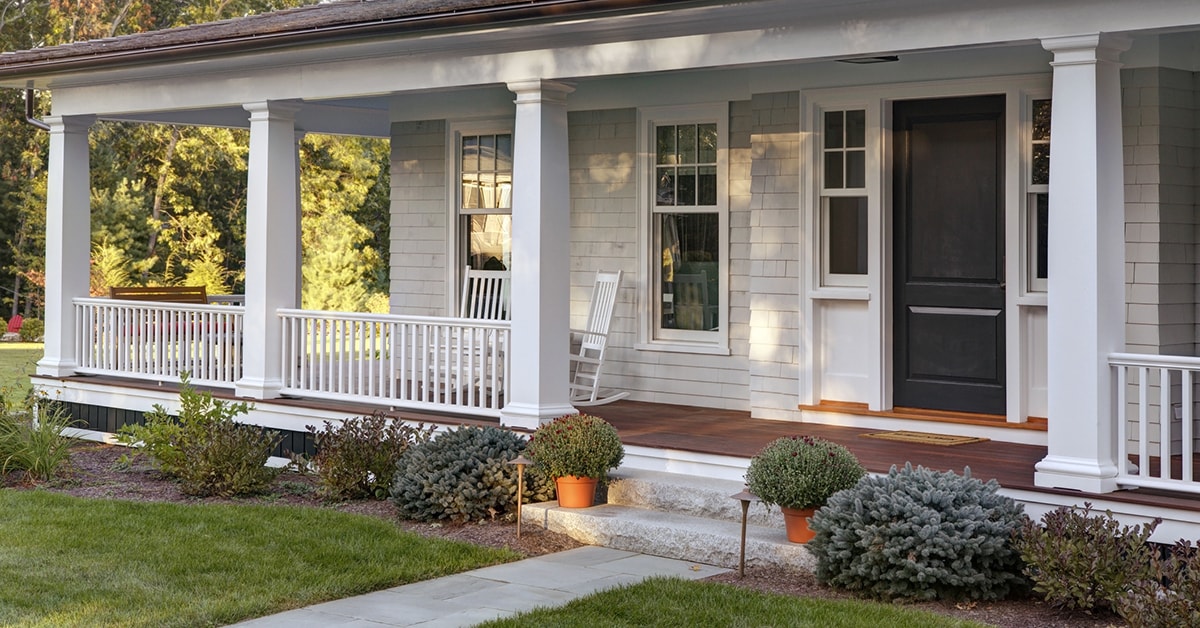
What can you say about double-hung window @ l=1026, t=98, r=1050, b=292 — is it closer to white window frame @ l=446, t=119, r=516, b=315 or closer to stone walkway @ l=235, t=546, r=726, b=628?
stone walkway @ l=235, t=546, r=726, b=628

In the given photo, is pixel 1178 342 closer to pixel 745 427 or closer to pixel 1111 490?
pixel 1111 490

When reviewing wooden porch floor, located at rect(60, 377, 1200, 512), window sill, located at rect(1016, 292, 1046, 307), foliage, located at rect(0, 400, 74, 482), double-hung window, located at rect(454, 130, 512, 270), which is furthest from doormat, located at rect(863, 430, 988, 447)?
foliage, located at rect(0, 400, 74, 482)

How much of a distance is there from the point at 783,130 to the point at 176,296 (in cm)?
724

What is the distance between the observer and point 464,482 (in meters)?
8.06

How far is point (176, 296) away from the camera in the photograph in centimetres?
1378

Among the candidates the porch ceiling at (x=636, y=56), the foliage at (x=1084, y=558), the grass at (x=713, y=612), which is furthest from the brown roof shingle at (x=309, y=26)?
the foliage at (x=1084, y=558)

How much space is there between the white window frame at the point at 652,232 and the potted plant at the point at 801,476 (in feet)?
11.1

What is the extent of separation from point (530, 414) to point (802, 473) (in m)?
2.51

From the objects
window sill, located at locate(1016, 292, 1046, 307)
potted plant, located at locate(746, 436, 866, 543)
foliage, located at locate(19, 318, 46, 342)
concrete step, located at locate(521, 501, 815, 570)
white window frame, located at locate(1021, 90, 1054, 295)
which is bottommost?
concrete step, located at locate(521, 501, 815, 570)

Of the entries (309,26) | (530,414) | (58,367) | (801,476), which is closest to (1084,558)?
(801,476)

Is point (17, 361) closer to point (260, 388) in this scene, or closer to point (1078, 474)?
point (260, 388)

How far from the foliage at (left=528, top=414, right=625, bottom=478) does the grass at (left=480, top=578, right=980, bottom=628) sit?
146cm

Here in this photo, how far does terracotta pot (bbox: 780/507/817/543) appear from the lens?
690 centimetres

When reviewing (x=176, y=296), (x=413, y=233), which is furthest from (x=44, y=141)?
(x=413, y=233)
